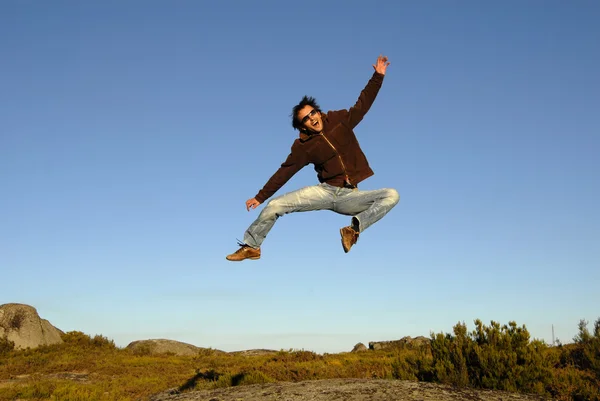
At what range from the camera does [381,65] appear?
927 cm

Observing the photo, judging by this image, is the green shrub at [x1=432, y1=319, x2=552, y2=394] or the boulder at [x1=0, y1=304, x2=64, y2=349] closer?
the green shrub at [x1=432, y1=319, x2=552, y2=394]

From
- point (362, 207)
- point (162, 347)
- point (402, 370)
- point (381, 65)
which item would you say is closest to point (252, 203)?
point (362, 207)

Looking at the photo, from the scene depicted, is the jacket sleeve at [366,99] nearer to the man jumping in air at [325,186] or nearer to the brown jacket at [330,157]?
the brown jacket at [330,157]

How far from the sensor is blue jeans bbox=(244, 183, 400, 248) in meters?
8.61

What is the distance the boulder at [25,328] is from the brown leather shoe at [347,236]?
2810cm

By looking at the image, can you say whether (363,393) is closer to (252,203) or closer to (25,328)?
(252,203)

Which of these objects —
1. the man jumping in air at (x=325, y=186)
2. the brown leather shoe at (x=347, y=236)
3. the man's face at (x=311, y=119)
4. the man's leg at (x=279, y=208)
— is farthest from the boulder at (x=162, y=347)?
the man's face at (x=311, y=119)

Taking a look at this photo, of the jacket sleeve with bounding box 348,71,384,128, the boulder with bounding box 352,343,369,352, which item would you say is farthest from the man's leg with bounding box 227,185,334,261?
the boulder with bounding box 352,343,369,352

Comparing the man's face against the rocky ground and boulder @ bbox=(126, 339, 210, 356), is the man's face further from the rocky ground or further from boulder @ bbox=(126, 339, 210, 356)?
boulder @ bbox=(126, 339, 210, 356)

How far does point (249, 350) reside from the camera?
31.6 m

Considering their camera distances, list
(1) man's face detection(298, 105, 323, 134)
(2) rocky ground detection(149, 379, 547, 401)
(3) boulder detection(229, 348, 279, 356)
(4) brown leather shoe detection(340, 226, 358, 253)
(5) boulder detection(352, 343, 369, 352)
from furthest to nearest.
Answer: (5) boulder detection(352, 343, 369, 352) → (3) boulder detection(229, 348, 279, 356) → (2) rocky ground detection(149, 379, 547, 401) → (1) man's face detection(298, 105, 323, 134) → (4) brown leather shoe detection(340, 226, 358, 253)

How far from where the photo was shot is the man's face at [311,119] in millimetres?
8773

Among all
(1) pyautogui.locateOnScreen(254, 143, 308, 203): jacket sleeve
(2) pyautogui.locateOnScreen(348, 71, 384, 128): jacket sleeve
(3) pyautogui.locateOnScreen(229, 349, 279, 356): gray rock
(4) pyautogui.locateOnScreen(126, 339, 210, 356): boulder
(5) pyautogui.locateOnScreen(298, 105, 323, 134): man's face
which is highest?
(2) pyautogui.locateOnScreen(348, 71, 384, 128): jacket sleeve

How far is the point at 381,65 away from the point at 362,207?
2.33 m
